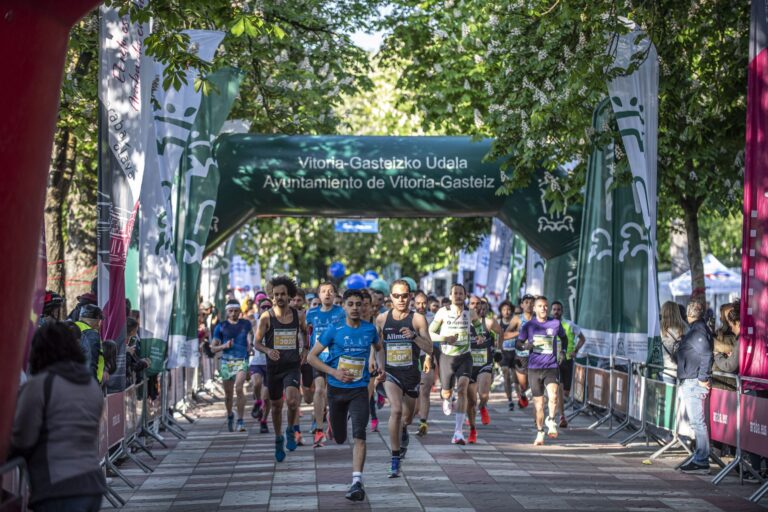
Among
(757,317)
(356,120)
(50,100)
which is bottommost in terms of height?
(757,317)

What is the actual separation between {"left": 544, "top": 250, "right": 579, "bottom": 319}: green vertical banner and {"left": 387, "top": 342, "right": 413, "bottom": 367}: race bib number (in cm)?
808

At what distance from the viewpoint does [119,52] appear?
499 inches

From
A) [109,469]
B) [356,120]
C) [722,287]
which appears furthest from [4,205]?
[356,120]

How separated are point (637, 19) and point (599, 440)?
566cm

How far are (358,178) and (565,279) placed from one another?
12.7 ft

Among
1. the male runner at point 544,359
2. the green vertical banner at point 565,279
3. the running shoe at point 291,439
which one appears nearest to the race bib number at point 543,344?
the male runner at point 544,359

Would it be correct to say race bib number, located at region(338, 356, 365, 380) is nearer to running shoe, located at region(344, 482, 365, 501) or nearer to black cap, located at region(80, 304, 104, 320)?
running shoe, located at region(344, 482, 365, 501)

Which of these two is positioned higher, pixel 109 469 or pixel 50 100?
pixel 50 100

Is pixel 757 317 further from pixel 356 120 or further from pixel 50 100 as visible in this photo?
pixel 356 120

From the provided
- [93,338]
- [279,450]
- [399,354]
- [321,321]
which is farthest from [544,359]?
[93,338]

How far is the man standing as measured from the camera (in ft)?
47.1

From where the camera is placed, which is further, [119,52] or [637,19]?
[637,19]

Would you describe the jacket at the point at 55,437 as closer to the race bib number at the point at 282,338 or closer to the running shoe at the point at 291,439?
the race bib number at the point at 282,338

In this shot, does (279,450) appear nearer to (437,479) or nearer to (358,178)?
(437,479)
